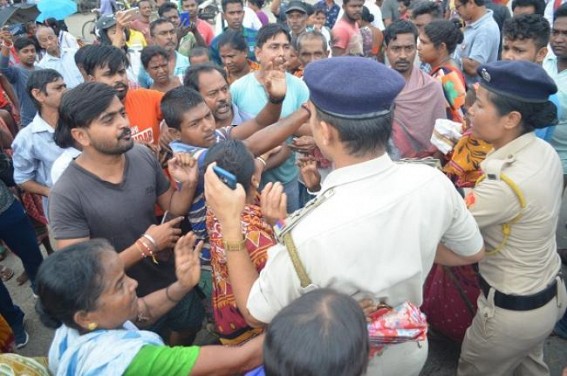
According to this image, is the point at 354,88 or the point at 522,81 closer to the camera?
the point at 354,88

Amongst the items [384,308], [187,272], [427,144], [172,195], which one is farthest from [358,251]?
[427,144]

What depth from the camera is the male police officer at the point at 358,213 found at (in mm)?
1449

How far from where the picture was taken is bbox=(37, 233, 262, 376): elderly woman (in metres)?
1.54

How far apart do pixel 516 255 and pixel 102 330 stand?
190 cm

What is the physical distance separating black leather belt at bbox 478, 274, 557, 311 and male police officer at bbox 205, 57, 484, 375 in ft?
2.81

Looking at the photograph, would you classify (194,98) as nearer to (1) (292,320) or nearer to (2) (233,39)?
(2) (233,39)

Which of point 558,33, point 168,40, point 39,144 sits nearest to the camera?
point 39,144

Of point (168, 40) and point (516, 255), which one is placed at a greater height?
point (168, 40)

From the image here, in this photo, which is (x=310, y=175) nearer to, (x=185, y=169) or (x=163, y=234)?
(x=185, y=169)

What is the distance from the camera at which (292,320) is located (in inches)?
48.0

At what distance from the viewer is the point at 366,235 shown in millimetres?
1455

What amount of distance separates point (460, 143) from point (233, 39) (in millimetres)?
2646

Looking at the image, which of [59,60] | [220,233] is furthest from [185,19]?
[220,233]

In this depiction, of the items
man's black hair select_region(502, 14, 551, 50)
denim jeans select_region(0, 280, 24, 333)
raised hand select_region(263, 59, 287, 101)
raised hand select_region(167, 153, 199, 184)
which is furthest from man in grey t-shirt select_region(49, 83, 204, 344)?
man's black hair select_region(502, 14, 551, 50)
